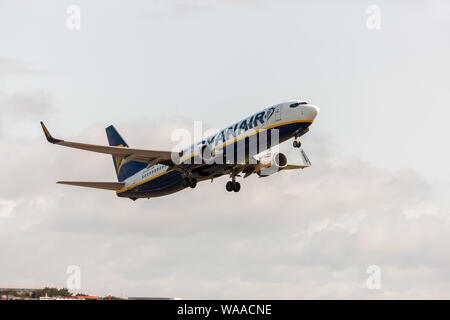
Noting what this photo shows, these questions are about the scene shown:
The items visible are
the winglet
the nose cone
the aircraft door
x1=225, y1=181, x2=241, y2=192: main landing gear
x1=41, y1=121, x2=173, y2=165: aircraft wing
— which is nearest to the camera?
the winglet

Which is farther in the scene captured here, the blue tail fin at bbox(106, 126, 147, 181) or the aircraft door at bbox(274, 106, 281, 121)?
the blue tail fin at bbox(106, 126, 147, 181)

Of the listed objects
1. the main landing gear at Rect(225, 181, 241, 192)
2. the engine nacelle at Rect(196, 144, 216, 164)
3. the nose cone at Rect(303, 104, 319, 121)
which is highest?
the nose cone at Rect(303, 104, 319, 121)

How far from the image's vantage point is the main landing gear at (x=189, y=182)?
66.6 m

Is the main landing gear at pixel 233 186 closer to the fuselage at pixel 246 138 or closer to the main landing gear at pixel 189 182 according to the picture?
the fuselage at pixel 246 138

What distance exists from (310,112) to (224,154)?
9143 millimetres

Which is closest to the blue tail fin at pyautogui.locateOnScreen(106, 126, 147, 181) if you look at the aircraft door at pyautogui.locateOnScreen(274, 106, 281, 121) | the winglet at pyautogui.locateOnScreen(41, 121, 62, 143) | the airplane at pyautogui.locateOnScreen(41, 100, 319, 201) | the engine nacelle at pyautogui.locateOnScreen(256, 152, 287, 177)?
the airplane at pyautogui.locateOnScreen(41, 100, 319, 201)

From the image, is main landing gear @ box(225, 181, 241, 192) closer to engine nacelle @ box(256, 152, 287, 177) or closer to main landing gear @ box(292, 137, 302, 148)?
engine nacelle @ box(256, 152, 287, 177)

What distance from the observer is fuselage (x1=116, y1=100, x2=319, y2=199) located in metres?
59.1
